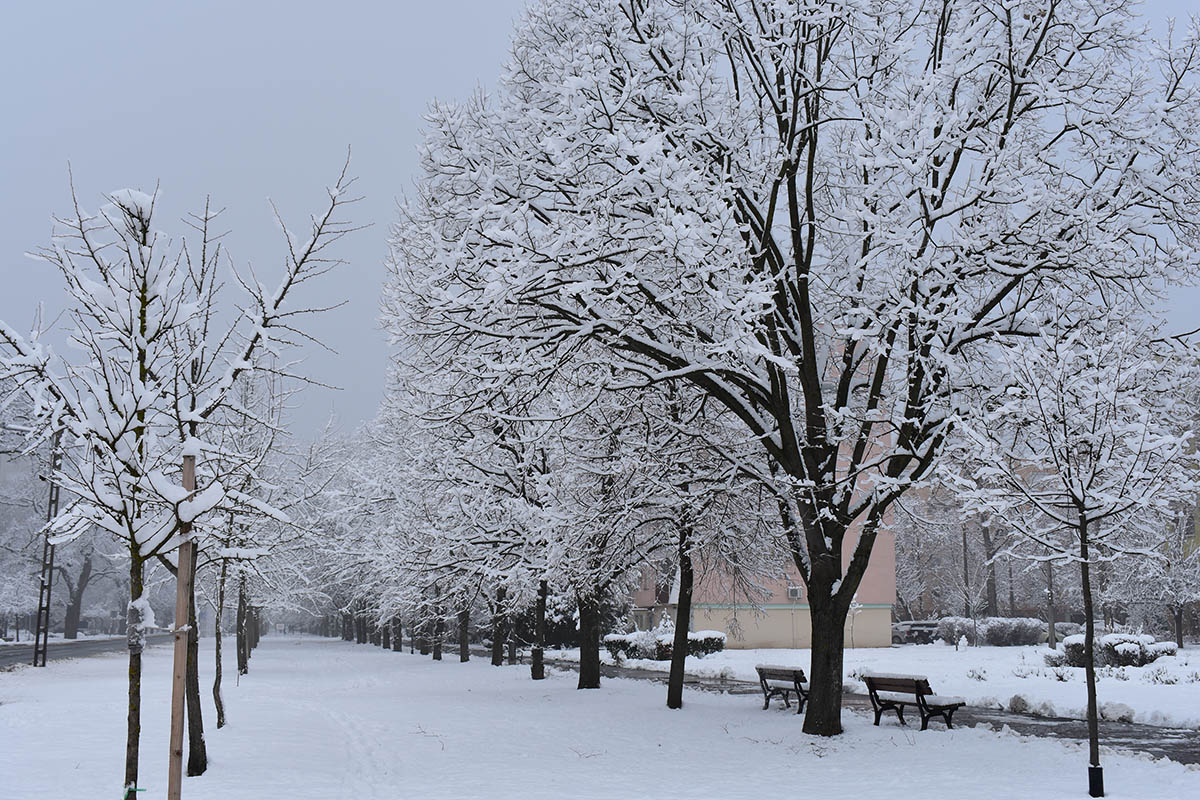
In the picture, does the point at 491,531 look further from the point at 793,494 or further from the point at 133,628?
the point at 133,628

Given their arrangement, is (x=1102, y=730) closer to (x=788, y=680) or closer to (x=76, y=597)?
(x=788, y=680)

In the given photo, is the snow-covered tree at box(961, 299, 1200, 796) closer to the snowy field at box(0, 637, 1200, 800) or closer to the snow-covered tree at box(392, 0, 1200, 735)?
the snow-covered tree at box(392, 0, 1200, 735)

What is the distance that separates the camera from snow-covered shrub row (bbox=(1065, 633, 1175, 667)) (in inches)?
1123

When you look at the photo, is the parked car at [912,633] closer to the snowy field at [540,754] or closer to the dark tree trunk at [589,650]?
the dark tree trunk at [589,650]

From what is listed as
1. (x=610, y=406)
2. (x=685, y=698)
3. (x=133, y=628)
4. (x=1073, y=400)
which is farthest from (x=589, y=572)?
(x=133, y=628)

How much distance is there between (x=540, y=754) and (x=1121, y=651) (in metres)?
22.6

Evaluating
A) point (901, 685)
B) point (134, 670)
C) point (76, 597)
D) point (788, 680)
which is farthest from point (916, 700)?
point (76, 597)

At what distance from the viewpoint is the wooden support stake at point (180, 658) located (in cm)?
620

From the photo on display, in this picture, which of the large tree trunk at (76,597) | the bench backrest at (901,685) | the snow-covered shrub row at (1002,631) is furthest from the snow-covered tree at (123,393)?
the large tree trunk at (76,597)

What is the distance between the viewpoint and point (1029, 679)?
2481cm

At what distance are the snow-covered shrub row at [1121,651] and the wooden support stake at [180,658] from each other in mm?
28048

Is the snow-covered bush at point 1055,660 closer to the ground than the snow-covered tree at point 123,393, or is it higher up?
closer to the ground

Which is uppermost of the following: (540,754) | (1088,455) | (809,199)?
(809,199)

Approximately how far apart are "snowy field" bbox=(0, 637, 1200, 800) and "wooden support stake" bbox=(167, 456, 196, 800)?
435 cm
